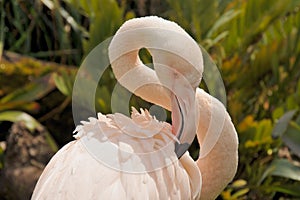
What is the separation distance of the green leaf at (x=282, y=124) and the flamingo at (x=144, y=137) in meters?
1.60

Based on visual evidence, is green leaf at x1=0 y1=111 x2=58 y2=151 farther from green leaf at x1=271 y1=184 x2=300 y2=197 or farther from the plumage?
the plumage

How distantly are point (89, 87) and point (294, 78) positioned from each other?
146cm

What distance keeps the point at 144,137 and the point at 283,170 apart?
1.88 meters

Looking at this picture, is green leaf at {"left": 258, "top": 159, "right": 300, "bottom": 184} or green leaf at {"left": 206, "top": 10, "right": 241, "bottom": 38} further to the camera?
green leaf at {"left": 206, "top": 10, "right": 241, "bottom": 38}

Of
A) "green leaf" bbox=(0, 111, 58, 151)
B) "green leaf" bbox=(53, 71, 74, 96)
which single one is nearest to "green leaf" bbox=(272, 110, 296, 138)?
"green leaf" bbox=(53, 71, 74, 96)

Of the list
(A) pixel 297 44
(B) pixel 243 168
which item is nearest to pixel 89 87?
(B) pixel 243 168

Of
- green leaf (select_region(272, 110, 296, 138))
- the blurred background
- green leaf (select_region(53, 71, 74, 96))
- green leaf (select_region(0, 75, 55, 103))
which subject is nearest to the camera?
green leaf (select_region(272, 110, 296, 138))

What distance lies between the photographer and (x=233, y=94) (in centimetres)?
456

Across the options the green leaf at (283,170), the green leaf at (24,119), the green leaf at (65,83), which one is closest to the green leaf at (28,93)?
the green leaf at (24,119)

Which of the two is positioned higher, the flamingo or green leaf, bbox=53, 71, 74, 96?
the flamingo

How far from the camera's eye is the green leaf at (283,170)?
4.12m

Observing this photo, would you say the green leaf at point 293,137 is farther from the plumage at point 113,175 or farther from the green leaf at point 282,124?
the plumage at point 113,175

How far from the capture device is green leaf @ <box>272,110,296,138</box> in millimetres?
4098

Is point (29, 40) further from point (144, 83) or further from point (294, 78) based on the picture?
point (144, 83)
